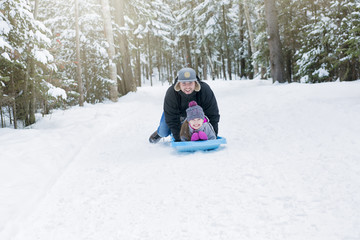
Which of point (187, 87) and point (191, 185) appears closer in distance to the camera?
point (191, 185)

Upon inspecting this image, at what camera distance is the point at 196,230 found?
2238 mm

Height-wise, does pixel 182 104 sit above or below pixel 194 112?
above

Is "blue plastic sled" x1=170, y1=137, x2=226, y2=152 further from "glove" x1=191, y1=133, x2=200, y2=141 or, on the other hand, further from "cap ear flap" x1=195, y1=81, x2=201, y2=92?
"cap ear flap" x1=195, y1=81, x2=201, y2=92

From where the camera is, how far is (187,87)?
15.1 ft

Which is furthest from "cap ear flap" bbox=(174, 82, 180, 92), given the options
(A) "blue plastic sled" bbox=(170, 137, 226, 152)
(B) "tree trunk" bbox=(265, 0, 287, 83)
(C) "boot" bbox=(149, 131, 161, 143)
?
(B) "tree trunk" bbox=(265, 0, 287, 83)

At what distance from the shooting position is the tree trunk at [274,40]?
12.4m

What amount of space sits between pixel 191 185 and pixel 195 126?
162 centimetres

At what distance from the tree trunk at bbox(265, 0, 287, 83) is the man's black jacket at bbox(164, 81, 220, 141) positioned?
883cm

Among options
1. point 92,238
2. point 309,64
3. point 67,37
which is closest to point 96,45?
point 67,37

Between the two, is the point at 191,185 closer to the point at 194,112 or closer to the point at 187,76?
the point at 194,112

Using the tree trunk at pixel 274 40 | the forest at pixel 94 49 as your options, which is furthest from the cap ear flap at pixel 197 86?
the tree trunk at pixel 274 40

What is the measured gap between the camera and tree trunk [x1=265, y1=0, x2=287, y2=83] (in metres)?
12.4

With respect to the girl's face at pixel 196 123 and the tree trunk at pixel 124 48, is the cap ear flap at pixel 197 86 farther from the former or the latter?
the tree trunk at pixel 124 48

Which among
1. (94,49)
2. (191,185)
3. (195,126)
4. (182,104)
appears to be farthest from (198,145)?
(94,49)
